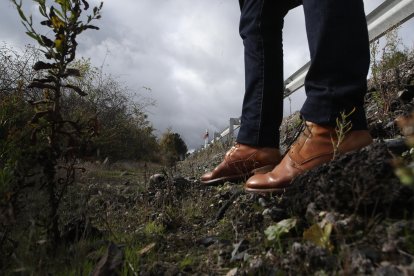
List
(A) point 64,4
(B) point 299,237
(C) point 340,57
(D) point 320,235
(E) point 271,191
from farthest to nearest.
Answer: (E) point 271,191, (C) point 340,57, (A) point 64,4, (B) point 299,237, (D) point 320,235

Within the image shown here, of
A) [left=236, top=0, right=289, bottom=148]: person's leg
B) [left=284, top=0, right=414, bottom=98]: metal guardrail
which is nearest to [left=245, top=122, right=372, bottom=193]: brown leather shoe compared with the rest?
[left=236, top=0, right=289, bottom=148]: person's leg

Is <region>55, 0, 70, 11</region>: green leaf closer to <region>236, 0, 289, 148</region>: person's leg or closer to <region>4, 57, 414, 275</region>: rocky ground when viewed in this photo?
<region>4, 57, 414, 275</region>: rocky ground

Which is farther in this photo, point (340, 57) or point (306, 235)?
point (340, 57)

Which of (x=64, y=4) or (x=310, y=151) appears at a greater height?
(x=64, y=4)

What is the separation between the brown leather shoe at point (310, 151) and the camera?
1.77 meters

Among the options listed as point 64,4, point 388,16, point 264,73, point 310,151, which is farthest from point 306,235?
point 388,16

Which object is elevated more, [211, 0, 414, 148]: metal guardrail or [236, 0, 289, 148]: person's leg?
[211, 0, 414, 148]: metal guardrail

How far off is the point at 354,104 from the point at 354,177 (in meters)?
0.61

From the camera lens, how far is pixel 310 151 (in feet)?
5.97

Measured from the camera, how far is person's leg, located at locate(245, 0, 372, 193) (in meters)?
1.75

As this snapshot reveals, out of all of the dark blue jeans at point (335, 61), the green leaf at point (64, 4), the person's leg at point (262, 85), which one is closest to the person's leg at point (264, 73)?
the person's leg at point (262, 85)

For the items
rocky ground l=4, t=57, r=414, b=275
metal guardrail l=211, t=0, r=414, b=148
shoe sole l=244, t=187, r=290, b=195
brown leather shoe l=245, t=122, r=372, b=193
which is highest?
metal guardrail l=211, t=0, r=414, b=148

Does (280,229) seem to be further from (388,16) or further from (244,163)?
(388,16)

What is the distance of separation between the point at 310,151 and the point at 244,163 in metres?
0.79
